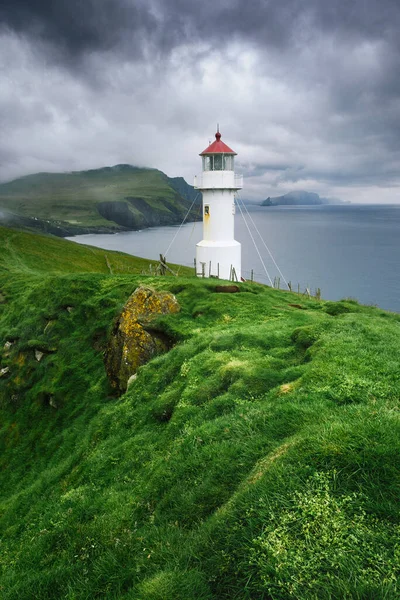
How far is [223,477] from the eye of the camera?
800cm

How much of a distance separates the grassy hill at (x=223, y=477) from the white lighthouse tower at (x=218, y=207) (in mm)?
21908

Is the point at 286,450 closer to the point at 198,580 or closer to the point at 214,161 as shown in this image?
the point at 198,580

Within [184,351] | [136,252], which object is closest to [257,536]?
[184,351]

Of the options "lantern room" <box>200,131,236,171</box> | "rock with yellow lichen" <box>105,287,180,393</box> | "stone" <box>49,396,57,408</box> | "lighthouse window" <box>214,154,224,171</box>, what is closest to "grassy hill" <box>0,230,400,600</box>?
"rock with yellow lichen" <box>105,287,180,393</box>

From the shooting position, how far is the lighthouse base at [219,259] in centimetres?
4075

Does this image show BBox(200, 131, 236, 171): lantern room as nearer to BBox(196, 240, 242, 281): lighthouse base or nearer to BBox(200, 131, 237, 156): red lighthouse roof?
BBox(200, 131, 237, 156): red lighthouse roof

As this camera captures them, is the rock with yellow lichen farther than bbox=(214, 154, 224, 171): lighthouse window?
No

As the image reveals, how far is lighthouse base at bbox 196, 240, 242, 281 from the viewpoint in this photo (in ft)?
134

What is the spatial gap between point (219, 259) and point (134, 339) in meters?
23.5

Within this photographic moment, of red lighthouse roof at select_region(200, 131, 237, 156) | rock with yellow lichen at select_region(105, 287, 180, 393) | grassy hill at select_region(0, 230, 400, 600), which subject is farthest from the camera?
red lighthouse roof at select_region(200, 131, 237, 156)

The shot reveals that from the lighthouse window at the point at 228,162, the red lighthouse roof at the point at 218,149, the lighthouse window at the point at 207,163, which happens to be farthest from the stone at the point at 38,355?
the lighthouse window at the point at 228,162

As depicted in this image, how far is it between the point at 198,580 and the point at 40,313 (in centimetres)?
2483

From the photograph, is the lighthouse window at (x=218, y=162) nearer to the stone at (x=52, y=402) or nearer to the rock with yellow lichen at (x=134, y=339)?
the rock with yellow lichen at (x=134, y=339)

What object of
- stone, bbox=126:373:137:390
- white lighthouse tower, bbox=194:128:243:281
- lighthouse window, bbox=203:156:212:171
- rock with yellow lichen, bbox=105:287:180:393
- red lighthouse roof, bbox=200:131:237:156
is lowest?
stone, bbox=126:373:137:390
